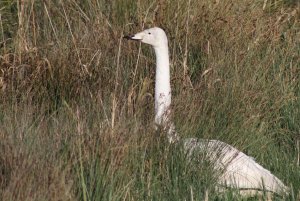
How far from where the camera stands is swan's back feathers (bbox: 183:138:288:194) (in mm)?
6207

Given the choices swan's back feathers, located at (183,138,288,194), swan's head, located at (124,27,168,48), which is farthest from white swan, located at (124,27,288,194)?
swan's head, located at (124,27,168,48)

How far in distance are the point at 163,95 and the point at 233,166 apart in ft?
2.47

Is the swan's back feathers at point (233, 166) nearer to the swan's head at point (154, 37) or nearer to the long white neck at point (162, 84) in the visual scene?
the long white neck at point (162, 84)

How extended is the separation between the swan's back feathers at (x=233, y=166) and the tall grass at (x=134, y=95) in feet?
0.28

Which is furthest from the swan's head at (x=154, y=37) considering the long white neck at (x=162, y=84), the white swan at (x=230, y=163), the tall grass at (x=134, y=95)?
the white swan at (x=230, y=163)

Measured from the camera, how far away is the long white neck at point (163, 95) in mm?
6352

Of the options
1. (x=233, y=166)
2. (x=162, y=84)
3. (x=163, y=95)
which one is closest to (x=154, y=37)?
(x=162, y=84)

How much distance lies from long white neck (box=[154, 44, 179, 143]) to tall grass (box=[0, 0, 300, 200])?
3.0 inches

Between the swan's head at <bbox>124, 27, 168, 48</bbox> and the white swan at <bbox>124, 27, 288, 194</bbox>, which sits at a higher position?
the swan's head at <bbox>124, 27, 168, 48</bbox>

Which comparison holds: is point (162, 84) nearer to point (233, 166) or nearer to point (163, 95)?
point (163, 95)

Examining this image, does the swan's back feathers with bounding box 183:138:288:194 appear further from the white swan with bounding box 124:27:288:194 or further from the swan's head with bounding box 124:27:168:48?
the swan's head with bounding box 124:27:168:48

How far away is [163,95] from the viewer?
6.88m

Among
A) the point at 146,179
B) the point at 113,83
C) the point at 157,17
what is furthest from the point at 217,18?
the point at 146,179

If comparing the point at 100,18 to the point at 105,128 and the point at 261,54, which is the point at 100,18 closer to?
the point at 261,54
